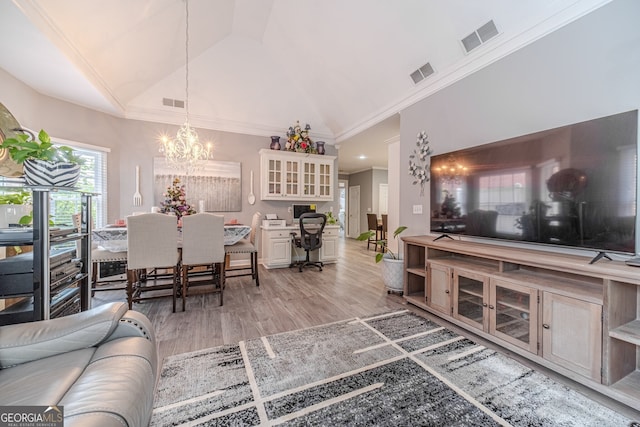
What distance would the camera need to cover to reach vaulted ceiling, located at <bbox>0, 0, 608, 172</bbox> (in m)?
2.28

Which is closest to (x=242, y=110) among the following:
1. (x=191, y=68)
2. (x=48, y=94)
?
(x=191, y=68)

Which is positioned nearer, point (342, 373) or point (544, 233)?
point (342, 373)

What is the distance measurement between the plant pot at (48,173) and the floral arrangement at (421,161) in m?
3.35

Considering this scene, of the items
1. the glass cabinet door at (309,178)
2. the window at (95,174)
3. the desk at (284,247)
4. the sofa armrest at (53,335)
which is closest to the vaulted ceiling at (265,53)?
the window at (95,174)

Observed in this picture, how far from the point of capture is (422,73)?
319 centimetres

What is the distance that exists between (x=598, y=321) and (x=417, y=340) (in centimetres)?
113

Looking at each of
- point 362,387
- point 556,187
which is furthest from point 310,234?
point 556,187

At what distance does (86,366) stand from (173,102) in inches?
176

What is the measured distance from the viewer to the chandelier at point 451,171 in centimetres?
266

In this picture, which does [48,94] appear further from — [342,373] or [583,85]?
[583,85]

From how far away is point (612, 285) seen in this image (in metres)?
1.47

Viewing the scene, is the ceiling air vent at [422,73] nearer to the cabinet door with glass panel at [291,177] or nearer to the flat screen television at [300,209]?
the cabinet door with glass panel at [291,177]

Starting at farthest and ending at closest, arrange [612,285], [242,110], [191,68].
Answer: [242,110], [191,68], [612,285]

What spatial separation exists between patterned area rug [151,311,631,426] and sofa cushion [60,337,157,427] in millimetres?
512
